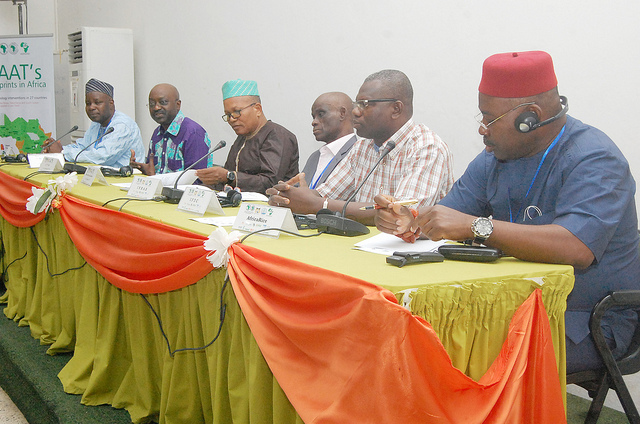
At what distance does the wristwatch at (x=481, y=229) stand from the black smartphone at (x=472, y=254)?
0.14 feet

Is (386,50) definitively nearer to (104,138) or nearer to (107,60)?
(104,138)

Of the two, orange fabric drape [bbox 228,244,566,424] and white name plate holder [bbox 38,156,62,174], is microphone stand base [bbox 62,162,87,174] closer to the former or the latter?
white name plate holder [bbox 38,156,62,174]

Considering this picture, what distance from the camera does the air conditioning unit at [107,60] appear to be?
5.82 m

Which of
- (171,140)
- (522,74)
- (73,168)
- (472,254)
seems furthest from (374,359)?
(171,140)

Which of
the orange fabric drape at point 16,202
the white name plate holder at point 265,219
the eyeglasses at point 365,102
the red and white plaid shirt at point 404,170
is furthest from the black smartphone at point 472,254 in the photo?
the orange fabric drape at point 16,202

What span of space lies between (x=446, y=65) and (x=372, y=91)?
98 centimetres

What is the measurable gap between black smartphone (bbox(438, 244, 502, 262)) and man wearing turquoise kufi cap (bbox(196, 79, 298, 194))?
2.06 metres

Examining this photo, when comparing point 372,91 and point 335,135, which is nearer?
point 372,91

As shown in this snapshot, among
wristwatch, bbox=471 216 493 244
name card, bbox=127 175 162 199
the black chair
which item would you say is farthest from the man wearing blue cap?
the black chair

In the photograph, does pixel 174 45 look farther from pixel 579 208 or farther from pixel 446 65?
pixel 579 208

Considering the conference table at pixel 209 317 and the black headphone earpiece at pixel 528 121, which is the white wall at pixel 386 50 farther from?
the conference table at pixel 209 317

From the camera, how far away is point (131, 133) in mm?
4285

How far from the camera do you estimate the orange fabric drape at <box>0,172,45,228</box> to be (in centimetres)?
263

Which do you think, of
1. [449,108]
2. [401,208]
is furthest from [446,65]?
[401,208]
